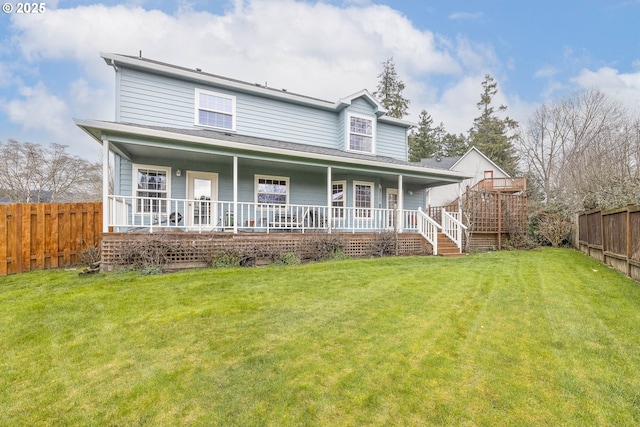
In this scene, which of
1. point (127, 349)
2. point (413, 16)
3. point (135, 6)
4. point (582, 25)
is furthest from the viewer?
point (582, 25)

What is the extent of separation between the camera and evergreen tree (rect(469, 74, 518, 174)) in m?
33.8

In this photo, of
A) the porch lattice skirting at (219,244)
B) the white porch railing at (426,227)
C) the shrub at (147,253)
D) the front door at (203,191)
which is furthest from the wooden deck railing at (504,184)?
the shrub at (147,253)

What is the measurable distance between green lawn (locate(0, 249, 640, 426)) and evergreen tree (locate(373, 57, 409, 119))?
30.7m

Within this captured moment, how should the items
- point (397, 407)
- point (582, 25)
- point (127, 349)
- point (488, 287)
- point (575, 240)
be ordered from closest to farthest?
1. point (397, 407)
2. point (127, 349)
3. point (488, 287)
4. point (575, 240)
5. point (582, 25)

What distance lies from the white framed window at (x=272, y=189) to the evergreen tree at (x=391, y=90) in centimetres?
2558

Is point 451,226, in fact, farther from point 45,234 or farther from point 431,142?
point 431,142

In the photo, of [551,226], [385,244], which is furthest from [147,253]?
[551,226]

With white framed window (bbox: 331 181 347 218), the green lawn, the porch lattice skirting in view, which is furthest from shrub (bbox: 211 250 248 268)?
white framed window (bbox: 331 181 347 218)

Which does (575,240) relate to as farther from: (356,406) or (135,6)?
(135,6)

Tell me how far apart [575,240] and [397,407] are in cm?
1574

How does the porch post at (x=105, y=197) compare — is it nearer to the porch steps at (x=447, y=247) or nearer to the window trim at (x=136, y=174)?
the window trim at (x=136, y=174)

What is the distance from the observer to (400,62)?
33.1m

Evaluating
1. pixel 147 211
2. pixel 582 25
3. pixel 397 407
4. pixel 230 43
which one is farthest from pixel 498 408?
pixel 582 25

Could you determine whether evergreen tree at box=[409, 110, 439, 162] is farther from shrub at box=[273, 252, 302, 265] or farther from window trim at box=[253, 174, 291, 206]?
shrub at box=[273, 252, 302, 265]
